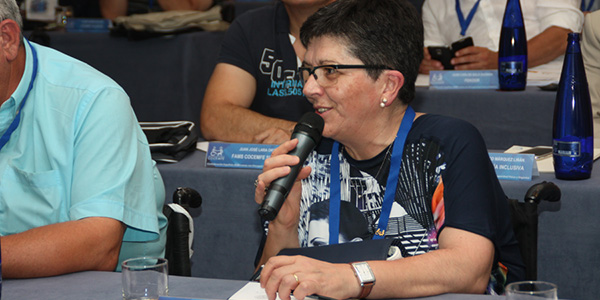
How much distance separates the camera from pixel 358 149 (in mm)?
1674

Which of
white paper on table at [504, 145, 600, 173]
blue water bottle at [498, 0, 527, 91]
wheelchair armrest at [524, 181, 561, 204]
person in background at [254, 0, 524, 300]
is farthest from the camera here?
blue water bottle at [498, 0, 527, 91]

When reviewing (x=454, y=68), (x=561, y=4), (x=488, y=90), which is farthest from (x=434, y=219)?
(x=561, y=4)

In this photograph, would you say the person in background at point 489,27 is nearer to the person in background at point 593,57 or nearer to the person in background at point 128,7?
the person in background at point 593,57

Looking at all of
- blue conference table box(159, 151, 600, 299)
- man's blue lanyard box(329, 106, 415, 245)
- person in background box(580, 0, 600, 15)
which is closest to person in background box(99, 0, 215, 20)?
blue conference table box(159, 151, 600, 299)

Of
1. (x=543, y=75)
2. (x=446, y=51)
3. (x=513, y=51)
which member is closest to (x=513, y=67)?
(x=513, y=51)

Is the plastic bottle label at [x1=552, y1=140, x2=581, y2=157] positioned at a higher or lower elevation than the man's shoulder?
lower

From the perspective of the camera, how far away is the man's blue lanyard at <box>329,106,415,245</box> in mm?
1564

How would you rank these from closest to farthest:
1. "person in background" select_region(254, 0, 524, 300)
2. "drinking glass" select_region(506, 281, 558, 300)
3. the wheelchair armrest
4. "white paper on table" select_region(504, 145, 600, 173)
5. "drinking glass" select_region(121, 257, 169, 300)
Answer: "drinking glass" select_region(506, 281, 558, 300)
"drinking glass" select_region(121, 257, 169, 300)
"person in background" select_region(254, 0, 524, 300)
the wheelchair armrest
"white paper on table" select_region(504, 145, 600, 173)

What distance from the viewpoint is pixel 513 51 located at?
2717 mm

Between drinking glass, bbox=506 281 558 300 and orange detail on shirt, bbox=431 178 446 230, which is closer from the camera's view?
drinking glass, bbox=506 281 558 300

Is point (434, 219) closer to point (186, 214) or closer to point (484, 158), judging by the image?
point (484, 158)

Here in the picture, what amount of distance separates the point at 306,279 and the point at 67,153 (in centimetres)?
68

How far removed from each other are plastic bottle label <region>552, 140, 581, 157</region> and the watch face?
97cm

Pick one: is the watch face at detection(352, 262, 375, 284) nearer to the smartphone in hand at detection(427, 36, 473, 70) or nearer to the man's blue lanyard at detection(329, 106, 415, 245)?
the man's blue lanyard at detection(329, 106, 415, 245)
